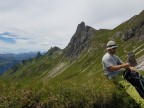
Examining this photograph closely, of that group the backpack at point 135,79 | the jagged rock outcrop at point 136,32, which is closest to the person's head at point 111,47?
the backpack at point 135,79

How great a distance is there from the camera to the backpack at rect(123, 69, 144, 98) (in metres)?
14.0

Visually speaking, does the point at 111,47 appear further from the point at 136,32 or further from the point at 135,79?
the point at 136,32

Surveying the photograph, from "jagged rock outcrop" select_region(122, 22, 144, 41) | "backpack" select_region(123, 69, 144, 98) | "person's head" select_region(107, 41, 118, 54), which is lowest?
"backpack" select_region(123, 69, 144, 98)

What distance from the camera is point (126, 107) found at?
14.3m

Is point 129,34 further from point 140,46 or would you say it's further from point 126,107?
point 126,107

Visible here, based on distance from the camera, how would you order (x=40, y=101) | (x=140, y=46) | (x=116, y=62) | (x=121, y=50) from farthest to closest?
(x=121, y=50) → (x=140, y=46) → (x=116, y=62) → (x=40, y=101)

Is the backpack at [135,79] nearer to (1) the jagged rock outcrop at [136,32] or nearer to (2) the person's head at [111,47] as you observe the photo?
(2) the person's head at [111,47]

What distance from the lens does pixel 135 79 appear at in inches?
558

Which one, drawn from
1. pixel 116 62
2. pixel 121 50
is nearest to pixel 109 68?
pixel 116 62

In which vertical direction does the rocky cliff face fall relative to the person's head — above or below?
above

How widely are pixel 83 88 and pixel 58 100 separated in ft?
4.89

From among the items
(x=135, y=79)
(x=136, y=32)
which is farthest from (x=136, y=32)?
(x=135, y=79)

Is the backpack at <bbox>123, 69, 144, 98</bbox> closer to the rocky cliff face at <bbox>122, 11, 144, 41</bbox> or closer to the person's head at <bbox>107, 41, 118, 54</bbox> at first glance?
the person's head at <bbox>107, 41, 118, 54</bbox>

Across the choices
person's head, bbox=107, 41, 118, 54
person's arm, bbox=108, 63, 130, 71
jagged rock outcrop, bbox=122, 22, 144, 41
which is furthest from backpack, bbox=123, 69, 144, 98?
jagged rock outcrop, bbox=122, 22, 144, 41
